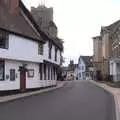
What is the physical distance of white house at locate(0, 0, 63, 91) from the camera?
3344 cm

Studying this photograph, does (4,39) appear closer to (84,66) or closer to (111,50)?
(111,50)

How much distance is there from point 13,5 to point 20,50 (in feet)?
15.7

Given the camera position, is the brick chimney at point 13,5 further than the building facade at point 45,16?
No

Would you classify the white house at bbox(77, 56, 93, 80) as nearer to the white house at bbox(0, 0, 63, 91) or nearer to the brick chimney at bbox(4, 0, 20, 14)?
the white house at bbox(0, 0, 63, 91)

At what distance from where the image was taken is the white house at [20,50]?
33.4 metres

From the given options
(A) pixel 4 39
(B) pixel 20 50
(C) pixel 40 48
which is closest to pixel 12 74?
(B) pixel 20 50

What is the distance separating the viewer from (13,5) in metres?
38.3

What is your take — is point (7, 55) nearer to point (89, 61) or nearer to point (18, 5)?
point (18, 5)

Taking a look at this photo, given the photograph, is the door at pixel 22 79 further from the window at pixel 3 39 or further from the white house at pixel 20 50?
the window at pixel 3 39

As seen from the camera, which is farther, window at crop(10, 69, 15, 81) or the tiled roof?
window at crop(10, 69, 15, 81)

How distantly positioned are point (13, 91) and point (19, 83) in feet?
5.69

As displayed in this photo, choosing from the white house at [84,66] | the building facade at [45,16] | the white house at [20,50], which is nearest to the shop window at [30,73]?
the white house at [20,50]

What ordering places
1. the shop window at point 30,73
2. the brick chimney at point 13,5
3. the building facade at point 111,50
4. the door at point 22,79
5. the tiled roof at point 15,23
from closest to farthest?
1. the tiled roof at point 15,23
2. the door at point 22,79
3. the brick chimney at point 13,5
4. the shop window at point 30,73
5. the building facade at point 111,50

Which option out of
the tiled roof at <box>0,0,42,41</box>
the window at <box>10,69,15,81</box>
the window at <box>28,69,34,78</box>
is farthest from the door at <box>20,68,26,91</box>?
the tiled roof at <box>0,0,42,41</box>
